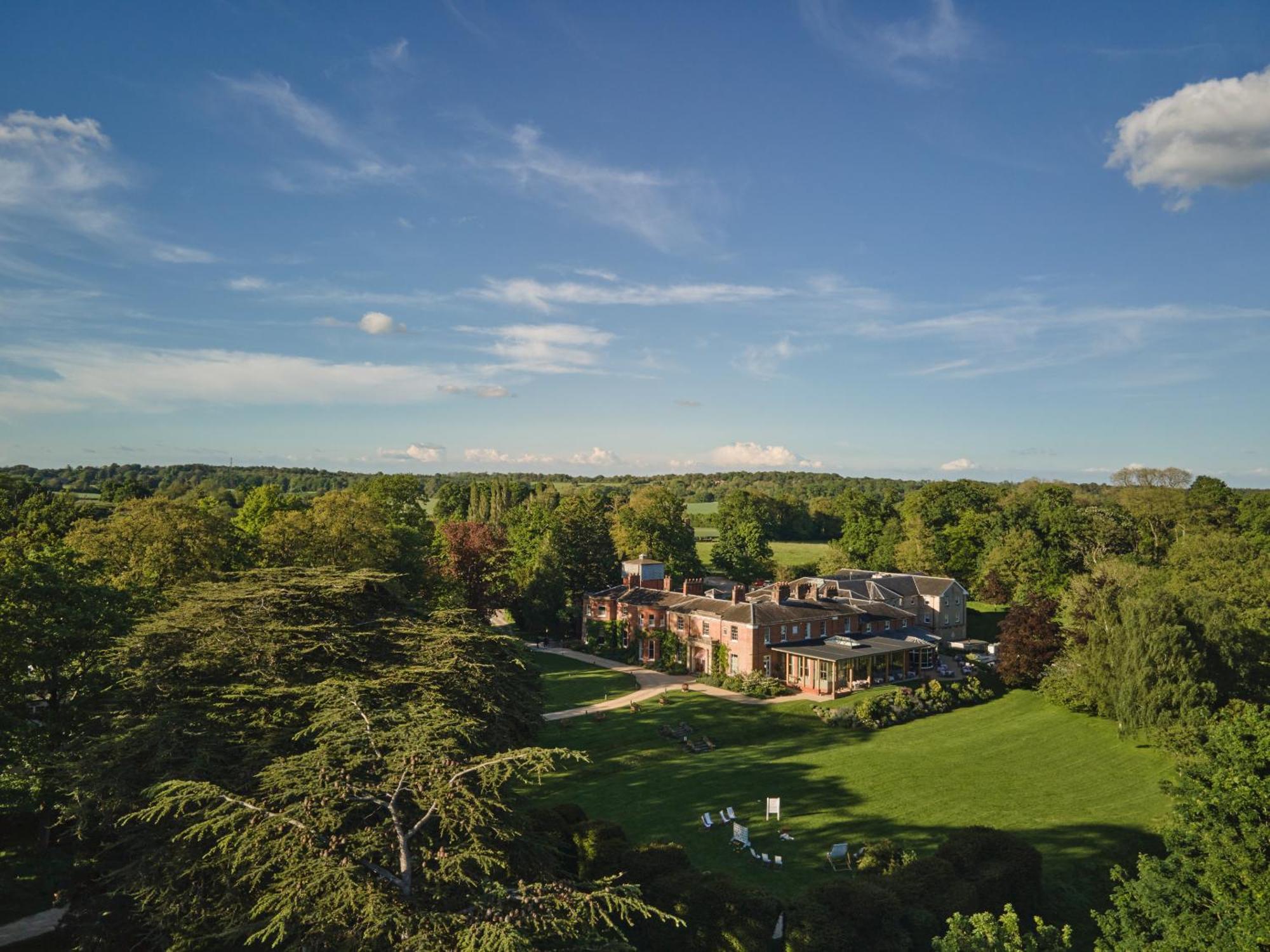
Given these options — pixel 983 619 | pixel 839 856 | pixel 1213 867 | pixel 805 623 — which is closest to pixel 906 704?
pixel 805 623

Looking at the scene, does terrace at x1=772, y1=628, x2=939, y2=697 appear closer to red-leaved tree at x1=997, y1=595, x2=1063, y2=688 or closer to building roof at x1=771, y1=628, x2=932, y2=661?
building roof at x1=771, y1=628, x2=932, y2=661

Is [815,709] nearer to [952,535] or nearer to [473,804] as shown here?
[473,804]

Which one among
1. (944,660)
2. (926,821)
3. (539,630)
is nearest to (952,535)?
(944,660)

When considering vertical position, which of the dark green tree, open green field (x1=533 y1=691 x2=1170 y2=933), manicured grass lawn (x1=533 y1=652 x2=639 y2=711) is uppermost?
the dark green tree

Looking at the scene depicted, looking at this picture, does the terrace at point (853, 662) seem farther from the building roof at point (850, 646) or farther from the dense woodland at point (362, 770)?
the dense woodland at point (362, 770)

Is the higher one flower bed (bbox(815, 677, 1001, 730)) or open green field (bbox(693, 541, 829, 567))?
open green field (bbox(693, 541, 829, 567))

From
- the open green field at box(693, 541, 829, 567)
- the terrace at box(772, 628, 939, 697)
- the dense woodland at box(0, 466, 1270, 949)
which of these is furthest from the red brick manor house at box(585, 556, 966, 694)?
the open green field at box(693, 541, 829, 567)

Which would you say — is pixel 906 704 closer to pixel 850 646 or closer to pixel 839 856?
pixel 850 646
